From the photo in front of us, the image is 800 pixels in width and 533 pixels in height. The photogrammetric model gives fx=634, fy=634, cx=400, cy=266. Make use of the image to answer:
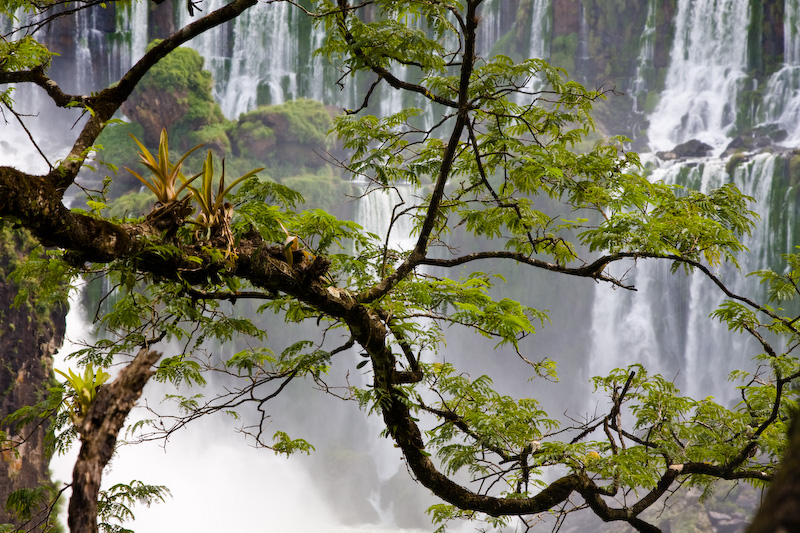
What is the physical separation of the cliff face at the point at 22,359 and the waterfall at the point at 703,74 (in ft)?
54.5

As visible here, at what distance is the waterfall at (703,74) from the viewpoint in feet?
58.4

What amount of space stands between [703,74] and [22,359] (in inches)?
744

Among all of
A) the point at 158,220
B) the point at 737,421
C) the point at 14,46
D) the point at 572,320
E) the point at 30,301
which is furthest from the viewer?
the point at 572,320

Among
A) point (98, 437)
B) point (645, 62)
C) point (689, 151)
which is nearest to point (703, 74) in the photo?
point (645, 62)

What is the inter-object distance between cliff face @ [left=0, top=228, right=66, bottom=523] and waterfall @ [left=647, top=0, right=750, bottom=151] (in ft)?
54.5

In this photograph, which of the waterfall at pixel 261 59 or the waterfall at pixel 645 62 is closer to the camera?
the waterfall at pixel 261 59

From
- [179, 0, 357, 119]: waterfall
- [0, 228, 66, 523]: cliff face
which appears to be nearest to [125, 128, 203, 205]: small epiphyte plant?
[0, 228, 66, 523]: cliff face

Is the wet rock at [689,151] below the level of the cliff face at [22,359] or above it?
above

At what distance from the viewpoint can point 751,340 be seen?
51.4 ft

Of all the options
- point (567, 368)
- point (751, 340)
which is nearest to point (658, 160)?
point (751, 340)

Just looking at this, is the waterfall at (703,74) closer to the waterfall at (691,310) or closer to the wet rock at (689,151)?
the wet rock at (689,151)

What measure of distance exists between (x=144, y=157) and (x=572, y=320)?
17365 mm

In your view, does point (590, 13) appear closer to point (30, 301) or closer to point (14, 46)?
point (30, 301)

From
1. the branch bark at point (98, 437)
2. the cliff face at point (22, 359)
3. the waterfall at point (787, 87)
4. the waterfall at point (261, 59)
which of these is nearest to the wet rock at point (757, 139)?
the waterfall at point (787, 87)
